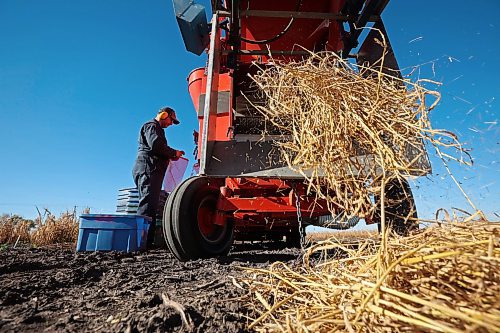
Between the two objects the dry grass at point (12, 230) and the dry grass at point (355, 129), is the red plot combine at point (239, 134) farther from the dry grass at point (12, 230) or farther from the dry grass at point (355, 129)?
the dry grass at point (12, 230)

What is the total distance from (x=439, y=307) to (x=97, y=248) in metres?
3.51

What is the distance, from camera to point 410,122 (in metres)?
1.29

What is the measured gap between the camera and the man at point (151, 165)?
406 centimetres

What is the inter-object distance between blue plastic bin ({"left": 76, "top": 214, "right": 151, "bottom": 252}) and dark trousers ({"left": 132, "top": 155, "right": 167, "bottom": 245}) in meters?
0.62

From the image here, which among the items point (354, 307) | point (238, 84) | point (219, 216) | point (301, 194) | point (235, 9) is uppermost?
point (235, 9)

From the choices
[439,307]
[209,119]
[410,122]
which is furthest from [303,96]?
[439,307]

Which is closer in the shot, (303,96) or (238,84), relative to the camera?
(303,96)

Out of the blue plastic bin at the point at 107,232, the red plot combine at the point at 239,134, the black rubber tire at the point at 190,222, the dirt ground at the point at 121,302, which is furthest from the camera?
the blue plastic bin at the point at 107,232

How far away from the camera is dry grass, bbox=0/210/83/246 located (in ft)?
20.9

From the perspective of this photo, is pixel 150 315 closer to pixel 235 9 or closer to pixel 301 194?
pixel 301 194

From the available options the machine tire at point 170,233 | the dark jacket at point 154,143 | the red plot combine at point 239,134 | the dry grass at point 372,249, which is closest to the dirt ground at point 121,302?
the dry grass at point 372,249

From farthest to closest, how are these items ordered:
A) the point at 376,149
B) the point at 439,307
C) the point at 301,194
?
the point at 301,194, the point at 376,149, the point at 439,307

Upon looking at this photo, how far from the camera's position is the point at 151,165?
13.7ft

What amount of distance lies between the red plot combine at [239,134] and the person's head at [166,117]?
4.23ft
